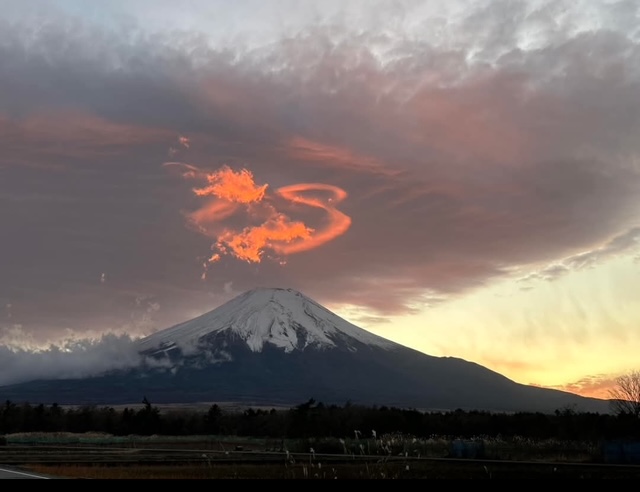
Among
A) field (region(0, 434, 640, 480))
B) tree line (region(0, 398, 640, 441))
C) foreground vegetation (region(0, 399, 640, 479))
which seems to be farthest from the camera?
tree line (region(0, 398, 640, 441))

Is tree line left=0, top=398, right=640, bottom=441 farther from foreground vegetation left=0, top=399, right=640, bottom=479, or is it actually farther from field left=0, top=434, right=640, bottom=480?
field left=0, top=434, right=640, bottom=480

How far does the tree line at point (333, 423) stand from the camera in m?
54.7

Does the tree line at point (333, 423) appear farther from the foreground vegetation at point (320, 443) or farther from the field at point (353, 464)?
the field at point (353, 464)

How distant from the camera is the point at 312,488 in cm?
269

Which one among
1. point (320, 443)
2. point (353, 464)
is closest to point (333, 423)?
point (320, 443)

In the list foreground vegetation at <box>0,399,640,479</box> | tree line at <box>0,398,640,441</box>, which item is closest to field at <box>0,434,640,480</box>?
foreground vegetation at <box>0,399,640,479</box>

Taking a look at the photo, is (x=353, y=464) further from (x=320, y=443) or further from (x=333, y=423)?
(x=333, y=423)

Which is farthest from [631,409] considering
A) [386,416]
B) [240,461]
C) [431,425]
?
[240,461]

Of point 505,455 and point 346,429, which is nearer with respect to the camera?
point 505,455

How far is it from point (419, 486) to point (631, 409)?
2300 inches

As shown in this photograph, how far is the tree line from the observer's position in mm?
54700

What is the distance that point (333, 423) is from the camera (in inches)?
2849

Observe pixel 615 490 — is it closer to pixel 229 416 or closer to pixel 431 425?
pixel 431 425

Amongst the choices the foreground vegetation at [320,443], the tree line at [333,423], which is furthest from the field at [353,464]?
the tree line at [333,423]
